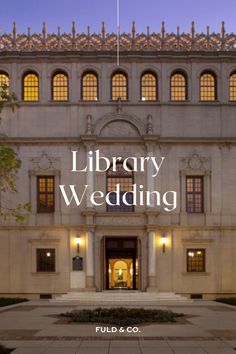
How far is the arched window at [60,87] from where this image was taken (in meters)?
42.4

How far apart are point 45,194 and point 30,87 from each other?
25.4 feet

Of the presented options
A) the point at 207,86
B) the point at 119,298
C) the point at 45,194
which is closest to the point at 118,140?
the point at 45,194

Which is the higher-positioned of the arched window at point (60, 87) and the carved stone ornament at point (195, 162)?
the arched window at point (60, 87)

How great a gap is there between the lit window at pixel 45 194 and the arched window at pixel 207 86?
40.3 ft

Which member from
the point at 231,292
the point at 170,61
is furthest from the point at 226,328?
the point at 170,61

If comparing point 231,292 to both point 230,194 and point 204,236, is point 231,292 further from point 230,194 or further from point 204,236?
point 230,194

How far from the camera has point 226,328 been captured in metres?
24.1

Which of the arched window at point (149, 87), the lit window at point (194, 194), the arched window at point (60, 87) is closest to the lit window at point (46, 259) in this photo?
the lit window at point (194, 194)

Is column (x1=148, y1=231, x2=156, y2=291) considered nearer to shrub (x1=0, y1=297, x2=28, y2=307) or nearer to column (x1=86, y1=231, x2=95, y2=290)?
column (x1=86, y1=231, x2=95, y2=290)

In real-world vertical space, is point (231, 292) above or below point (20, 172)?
below

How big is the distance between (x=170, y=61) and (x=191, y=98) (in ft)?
9.92

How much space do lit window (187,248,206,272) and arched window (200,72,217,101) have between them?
35.4 feet
